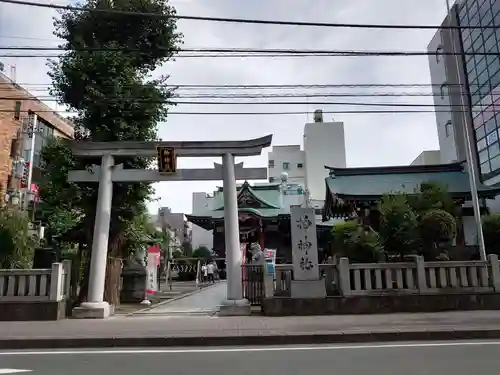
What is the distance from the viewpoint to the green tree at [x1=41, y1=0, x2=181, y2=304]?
1395cm

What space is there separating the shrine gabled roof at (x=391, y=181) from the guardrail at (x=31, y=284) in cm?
1433

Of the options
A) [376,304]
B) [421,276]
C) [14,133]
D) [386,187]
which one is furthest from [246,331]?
[14,133]

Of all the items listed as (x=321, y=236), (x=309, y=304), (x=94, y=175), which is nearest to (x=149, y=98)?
(x=94, y=175)

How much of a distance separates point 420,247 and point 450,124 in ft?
77.9

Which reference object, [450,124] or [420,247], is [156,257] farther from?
[450,124]

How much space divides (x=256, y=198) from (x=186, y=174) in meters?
22.6

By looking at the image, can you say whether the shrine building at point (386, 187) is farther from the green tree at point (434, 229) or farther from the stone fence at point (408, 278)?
the stone fence at point (408, 278)


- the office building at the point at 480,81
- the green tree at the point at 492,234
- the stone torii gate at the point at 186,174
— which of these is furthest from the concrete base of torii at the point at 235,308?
the office building at the point at 480,81

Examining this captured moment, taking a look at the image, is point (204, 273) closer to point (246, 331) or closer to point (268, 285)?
point (268, 285)

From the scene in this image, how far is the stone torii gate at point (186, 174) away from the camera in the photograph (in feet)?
41.4

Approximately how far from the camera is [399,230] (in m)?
14.4

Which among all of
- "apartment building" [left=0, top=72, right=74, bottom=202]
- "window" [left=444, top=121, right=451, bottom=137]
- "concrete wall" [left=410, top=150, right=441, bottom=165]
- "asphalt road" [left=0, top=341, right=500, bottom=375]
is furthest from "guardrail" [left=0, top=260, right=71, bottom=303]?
"concrete wall" [left=410, top=150, right=441, bottom=165]

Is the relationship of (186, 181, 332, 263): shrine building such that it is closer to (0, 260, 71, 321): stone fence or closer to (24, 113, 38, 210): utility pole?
(24, 113, 38, 210): utility pole

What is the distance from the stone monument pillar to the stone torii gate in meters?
1.65
